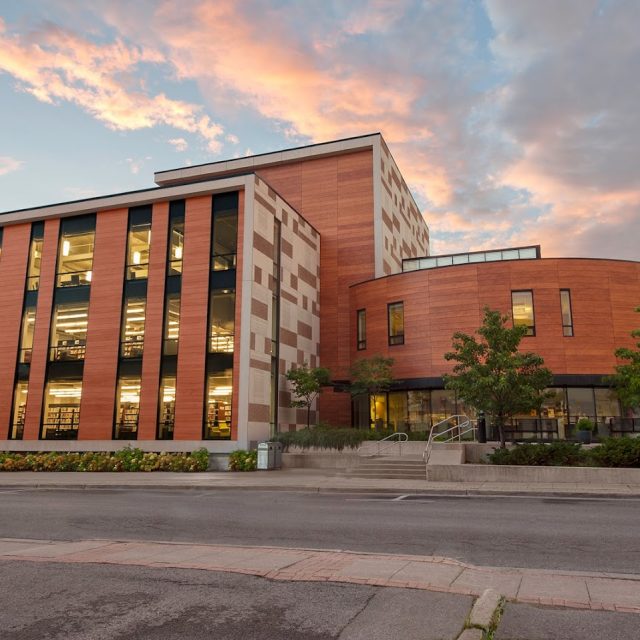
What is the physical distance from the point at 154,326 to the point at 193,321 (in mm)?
2265

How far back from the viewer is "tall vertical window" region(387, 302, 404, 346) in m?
34.7

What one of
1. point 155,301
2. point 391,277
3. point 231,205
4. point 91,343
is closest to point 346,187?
point 391,277

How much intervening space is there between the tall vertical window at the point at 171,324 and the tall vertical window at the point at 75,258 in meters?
5.43

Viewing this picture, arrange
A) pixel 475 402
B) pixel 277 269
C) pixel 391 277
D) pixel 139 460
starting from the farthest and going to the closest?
1. pixel 391 277
2. pixel 277 269
3. pixel 139 460
4. pixel 475 402

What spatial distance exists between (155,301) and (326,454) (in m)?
12.0

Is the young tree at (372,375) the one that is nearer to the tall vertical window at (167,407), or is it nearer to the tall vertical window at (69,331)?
the tall vertical window at (167,407)

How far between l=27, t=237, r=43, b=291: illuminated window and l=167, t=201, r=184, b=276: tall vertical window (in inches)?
344

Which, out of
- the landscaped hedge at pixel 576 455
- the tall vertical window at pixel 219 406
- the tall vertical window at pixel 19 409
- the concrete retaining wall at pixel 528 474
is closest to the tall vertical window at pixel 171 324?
the tall vertical window at pixel 219 406

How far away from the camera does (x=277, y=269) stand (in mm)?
33406

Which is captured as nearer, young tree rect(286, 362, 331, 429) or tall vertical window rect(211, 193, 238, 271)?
tall vertical window rect(211, 193, 238, 271)

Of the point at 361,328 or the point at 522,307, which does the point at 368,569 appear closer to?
the point at 522,307

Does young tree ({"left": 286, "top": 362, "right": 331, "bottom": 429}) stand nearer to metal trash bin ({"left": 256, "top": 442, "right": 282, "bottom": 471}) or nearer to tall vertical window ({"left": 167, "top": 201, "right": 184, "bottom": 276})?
metal trash bin ({"left": 256, "top": 442, "right": 282, "bottom": 471})

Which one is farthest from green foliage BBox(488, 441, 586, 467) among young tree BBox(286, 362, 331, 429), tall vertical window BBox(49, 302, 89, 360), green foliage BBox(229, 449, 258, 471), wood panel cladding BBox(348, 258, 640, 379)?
tall vertical window BBox(49, 302, 89, 360)

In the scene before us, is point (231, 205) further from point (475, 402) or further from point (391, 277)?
point (475, 402)
